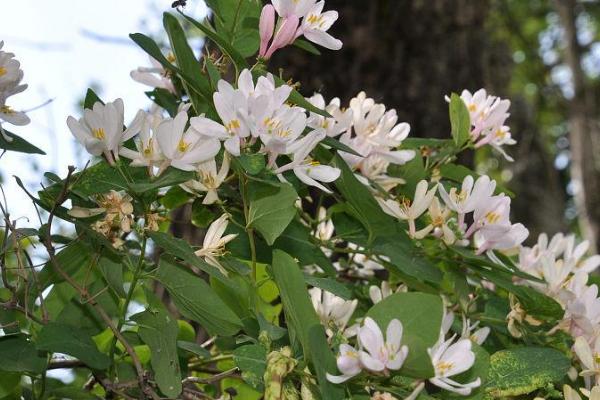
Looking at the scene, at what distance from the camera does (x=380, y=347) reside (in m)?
0.57

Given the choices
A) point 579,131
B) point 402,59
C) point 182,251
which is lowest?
point 579,131

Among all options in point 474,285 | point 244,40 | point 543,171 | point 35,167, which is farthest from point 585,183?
→ point 244,40

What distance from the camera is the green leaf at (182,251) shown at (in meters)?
0.62

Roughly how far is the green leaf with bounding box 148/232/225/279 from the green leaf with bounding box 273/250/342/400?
0.17 ft

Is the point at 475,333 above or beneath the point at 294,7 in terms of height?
beneath

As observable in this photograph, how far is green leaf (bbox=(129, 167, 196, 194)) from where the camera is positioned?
0.64m

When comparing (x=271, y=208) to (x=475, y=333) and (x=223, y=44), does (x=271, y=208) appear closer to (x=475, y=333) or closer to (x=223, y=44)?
(x=223, y=44)

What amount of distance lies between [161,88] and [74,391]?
1.10ft

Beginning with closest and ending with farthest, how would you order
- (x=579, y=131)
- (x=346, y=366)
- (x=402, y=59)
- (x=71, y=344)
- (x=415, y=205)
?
(x=346, y=366), (x=71, y=344), (x=415, y=205), (x=402, y=59), (x=579, y=131)

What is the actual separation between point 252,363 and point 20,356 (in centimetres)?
22

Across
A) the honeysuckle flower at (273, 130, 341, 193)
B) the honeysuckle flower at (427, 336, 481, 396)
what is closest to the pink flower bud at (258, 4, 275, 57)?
the honeysuckle flower at (273, 130, 341, 193)

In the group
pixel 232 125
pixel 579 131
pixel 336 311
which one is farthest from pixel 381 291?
pixel 579 131

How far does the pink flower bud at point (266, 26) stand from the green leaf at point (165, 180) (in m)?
0.14

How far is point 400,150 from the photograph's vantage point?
869mm
